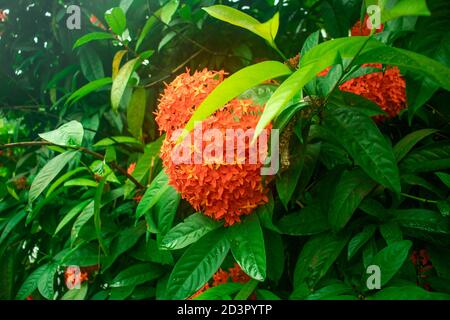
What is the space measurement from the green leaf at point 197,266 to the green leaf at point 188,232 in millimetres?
12

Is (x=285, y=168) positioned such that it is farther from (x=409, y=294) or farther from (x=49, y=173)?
(x=49, y=173)

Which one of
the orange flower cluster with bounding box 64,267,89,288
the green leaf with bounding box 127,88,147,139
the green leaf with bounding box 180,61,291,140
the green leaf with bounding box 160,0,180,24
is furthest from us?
the orange flower cluster with bounding box 64,267,89,288

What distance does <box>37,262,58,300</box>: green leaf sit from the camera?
3.85 ft

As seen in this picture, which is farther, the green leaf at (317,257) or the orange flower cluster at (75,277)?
the orange flower cluster at (75,277)

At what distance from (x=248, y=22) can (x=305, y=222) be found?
36cm

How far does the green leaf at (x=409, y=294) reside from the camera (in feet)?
2.02

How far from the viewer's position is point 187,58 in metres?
1.24

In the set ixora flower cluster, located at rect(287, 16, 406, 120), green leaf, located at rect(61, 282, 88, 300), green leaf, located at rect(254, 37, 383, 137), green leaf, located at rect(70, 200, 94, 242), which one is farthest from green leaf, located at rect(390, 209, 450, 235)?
green leaf, located at rect(61, 282, 88, 300)

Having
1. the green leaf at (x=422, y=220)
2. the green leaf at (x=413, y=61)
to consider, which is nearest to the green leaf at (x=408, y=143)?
the green leaf at (x=422, y=220)

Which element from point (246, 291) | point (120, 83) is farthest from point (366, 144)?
point (120, 83)

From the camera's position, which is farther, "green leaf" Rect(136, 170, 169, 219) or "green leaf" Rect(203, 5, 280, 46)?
"green leaf" Rect(136, 170, 169, 219)

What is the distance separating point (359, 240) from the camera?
0.74m

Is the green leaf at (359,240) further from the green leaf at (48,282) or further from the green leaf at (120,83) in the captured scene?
the green leaf at (48,282)

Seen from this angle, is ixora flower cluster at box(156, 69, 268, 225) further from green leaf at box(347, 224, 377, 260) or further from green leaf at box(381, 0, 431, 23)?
green leaf at box(381, 0, 431, 23)
